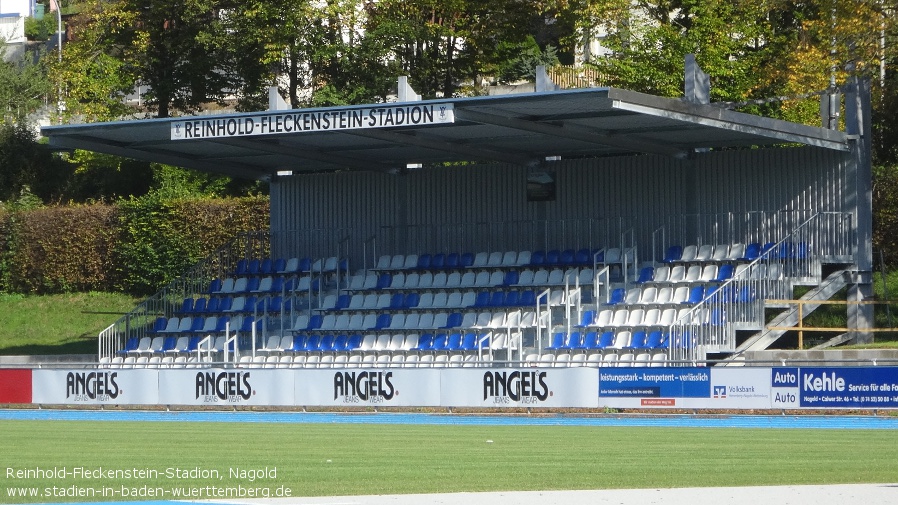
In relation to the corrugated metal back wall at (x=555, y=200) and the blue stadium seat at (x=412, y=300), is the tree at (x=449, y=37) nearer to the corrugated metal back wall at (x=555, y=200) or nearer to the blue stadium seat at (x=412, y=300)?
the corrugated metal back wall at (x=555, y=200)

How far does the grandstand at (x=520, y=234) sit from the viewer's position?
2598 centimetres

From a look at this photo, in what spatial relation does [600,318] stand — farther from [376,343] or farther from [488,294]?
[376,343]

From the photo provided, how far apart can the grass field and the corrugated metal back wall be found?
436 inches

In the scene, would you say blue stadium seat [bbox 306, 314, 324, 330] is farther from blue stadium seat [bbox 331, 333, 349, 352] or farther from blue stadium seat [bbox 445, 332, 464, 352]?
blue stadium seat [bbox 445, 332, 464, 352]

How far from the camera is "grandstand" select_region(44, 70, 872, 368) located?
26.0m

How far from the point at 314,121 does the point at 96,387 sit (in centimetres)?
656

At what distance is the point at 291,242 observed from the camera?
3500cm

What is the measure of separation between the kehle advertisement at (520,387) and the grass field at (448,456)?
8.40 ft

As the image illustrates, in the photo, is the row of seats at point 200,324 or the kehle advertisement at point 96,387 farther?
the row of seats at point 200,324

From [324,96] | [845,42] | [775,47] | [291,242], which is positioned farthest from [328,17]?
[845,42]

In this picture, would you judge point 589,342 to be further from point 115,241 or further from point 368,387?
point 115,241

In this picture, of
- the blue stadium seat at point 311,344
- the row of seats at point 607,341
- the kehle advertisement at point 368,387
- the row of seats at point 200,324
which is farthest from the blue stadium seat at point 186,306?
the row of seats at point 607,341

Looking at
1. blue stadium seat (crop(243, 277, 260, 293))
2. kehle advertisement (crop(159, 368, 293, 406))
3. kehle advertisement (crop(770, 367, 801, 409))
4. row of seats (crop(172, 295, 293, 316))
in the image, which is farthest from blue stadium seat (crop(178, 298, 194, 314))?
Answer: kehle advertisement (crop(770, 367, 801, 409))

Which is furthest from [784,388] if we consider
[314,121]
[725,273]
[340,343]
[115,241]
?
[115,241]
